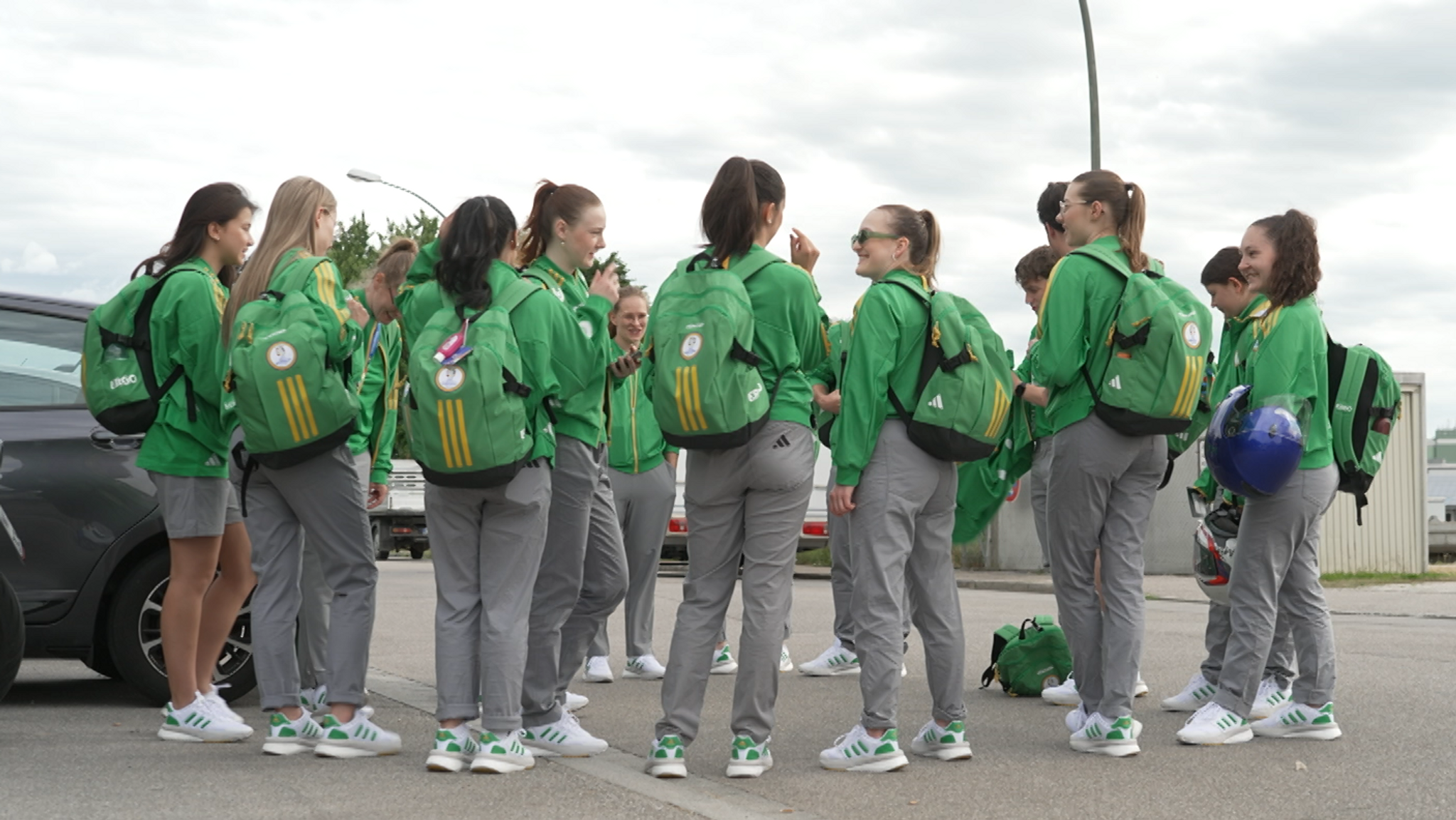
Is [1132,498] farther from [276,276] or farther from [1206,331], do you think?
[276,276]

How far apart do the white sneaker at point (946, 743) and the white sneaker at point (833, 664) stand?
2702mm

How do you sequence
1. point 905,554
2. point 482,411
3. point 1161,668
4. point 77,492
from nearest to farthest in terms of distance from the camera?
1. point 482,411
2. point 905,554
3. point 77,492
4. point 1161,668

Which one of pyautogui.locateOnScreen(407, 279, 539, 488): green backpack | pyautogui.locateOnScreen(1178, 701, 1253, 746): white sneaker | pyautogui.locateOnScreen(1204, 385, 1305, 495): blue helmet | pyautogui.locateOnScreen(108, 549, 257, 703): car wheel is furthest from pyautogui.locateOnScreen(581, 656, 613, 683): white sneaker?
pyautogui.locateOnScreen(1204, 385, 1305, 495): blue helmet

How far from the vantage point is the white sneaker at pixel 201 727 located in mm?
6000

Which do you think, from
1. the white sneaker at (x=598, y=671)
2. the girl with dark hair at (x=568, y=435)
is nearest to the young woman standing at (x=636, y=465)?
the white sneaker at (x=598, y=671)

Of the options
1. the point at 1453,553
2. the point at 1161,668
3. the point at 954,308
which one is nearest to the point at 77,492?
the point at 954,308

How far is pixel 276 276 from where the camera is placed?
5.67 m

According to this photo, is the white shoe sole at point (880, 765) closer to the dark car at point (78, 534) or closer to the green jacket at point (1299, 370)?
the green jacket at point (1299, 370)

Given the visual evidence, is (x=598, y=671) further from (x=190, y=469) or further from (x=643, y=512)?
(x=190, y=469)

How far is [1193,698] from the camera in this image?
7098mm

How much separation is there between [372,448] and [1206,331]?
11.4 feet

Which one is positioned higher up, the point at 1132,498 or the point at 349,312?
the point at 349,312

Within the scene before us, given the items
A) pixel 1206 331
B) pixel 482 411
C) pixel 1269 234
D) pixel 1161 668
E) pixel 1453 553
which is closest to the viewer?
pixel 482 411

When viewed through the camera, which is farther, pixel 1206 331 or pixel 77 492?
pixel 77 492
